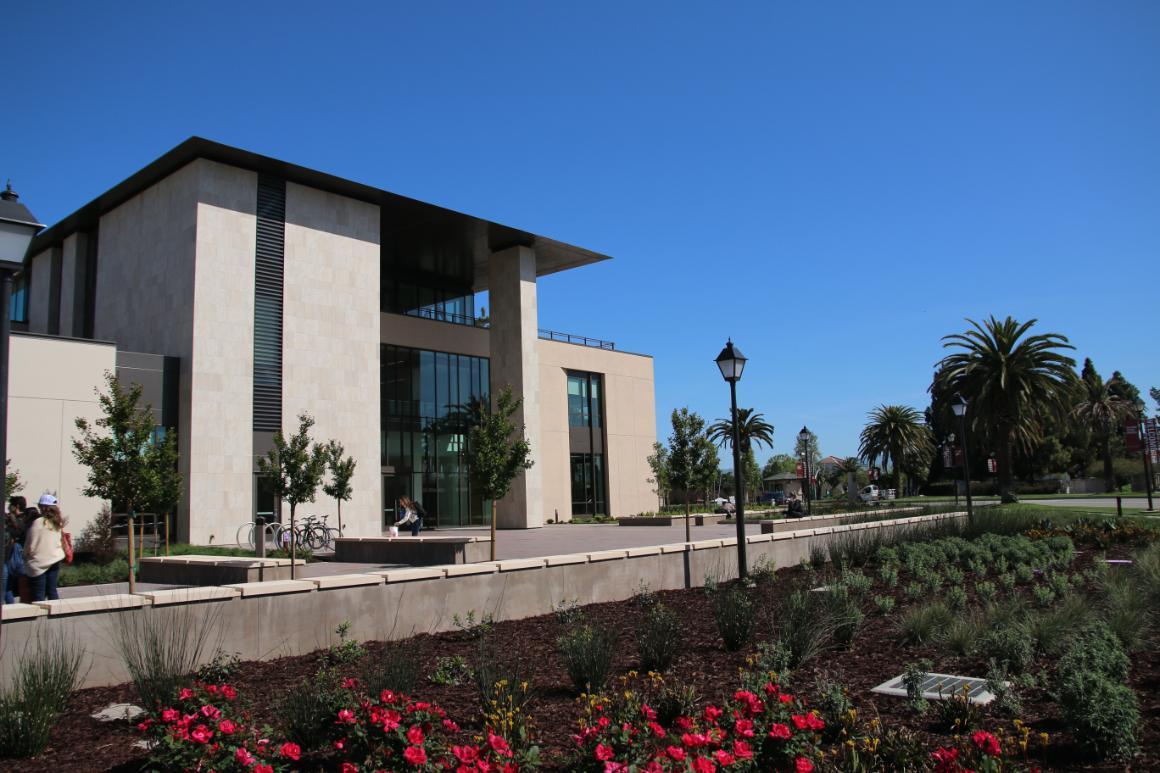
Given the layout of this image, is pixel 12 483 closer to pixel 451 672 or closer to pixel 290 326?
pixel 290 326

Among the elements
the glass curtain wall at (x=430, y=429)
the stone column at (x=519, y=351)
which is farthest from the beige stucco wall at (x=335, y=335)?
the stone column at (x=519, y=351)

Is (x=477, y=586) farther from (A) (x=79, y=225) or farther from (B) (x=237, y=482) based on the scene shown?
(A) (x=79, y=225)

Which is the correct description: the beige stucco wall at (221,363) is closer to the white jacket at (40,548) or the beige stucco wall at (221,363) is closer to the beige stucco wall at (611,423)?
the beige stucco wall at (611,423)

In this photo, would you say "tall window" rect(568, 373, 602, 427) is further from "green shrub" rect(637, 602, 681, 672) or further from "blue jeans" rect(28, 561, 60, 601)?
"green shrub" rect(637, 602, 681, 672)

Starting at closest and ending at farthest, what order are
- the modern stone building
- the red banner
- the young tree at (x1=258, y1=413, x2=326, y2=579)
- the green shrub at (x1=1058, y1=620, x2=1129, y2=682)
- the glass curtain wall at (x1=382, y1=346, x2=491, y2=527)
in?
the green shrub at (x1=1058, y1=620, x2=1129, y2=682) < the young tree at (x1=258, y1=413, x2=326, y2=579) < the modern stone building < the glass curtain wall at (x1=382, y1=346, x2=491, y2=527) < the red banner

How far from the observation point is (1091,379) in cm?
8500

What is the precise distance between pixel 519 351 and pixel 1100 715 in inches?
1362

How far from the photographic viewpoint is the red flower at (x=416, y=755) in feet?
13.5

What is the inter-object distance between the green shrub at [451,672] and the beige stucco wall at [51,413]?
68.1 feet

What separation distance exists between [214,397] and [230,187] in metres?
7.54

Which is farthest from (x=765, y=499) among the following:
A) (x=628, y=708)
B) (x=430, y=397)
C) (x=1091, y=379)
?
(x=628, y=708)

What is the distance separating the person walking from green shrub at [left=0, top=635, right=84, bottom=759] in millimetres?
4224

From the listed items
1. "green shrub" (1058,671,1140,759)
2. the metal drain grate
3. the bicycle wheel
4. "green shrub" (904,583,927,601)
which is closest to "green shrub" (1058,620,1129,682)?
"green shrub" (1058,671,1140,759)

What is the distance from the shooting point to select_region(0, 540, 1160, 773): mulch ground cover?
206 inches
